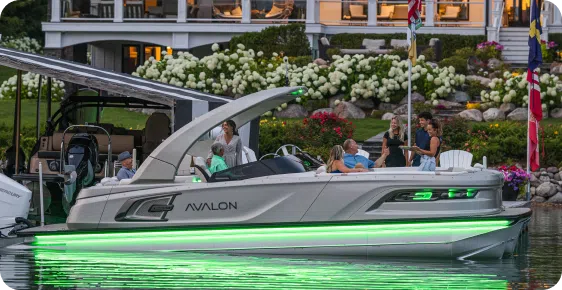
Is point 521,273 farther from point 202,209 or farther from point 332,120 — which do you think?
point 332,120

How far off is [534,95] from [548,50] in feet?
49.0

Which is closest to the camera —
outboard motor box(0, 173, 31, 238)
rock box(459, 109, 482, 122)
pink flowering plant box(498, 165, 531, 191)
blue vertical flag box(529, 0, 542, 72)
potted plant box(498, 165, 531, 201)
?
outboard motor box(0, 173, 31, 238)

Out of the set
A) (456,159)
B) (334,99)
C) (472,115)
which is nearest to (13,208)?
(456,159)

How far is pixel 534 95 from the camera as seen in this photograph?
67.8 feet

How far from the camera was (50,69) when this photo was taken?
17.4 m

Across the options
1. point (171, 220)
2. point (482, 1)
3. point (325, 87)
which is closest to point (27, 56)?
point (171, 220)

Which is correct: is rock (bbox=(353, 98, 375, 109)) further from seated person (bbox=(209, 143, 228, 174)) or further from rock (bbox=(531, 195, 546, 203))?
seated person (bbox=(209, 143, 228, 174))

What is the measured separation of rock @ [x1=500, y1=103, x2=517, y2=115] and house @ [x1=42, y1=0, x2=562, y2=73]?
26.5 ft

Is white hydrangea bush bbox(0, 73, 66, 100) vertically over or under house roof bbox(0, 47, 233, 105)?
under

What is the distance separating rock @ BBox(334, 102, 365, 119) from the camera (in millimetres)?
30239

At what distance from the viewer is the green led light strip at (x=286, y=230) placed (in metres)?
13.4

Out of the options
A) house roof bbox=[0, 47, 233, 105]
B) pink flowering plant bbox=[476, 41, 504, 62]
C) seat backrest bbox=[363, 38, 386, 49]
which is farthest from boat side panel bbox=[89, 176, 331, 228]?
seat backrest bbox=[363, 38, 386, 49]

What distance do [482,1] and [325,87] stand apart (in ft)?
31.4

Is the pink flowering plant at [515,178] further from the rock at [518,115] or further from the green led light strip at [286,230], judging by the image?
the rock at [518,115]
